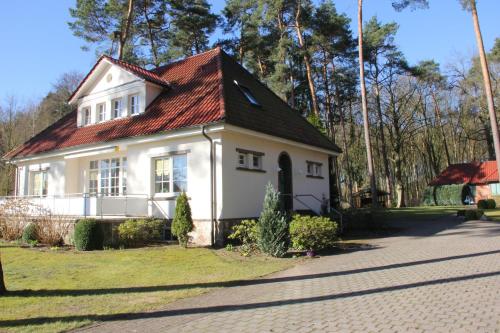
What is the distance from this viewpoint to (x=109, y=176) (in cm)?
1884

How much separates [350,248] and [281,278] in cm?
522

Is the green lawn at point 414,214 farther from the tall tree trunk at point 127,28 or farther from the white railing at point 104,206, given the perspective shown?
the tall tree trunk at point 127,28

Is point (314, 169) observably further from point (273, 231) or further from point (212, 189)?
point (273, 231)

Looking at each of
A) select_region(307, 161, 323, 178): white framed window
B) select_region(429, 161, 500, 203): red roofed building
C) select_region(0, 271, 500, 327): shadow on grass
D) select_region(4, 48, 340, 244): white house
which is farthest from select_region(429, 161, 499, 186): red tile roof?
select_region(0, 271, 500, 327): shadow on grass

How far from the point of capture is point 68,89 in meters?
41.0

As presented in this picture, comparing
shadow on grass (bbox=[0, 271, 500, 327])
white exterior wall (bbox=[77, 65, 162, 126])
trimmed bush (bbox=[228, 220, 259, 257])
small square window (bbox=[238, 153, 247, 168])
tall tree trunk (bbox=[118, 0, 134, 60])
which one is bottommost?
shadow on grass (bbox=[0, 271, 500, 327])

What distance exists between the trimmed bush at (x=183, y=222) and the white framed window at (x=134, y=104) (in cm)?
638

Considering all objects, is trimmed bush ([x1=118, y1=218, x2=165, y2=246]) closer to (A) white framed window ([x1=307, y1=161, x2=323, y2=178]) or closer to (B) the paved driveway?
(B) the paved driveway

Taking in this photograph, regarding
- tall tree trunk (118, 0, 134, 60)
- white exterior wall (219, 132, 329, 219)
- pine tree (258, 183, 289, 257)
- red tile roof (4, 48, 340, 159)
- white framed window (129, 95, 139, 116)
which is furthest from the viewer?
tall tree trunk (118, 0, 134, 60)

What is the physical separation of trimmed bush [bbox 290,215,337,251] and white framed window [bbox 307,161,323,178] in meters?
7.96

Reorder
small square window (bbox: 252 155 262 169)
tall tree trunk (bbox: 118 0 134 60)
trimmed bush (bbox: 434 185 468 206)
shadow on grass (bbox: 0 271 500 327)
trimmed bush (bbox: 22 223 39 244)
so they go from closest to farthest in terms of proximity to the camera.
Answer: shadow on grass (bbox: 0 271 500 327), trimmed bush (bbox: 22 223 39 244), small square window (bbox: 252 155 262 169), tall tree trunk (bbox: 118 0 134 60), trimmed bush (bbox: 434 185 468 206)

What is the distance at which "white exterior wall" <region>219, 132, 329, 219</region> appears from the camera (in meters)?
14.8

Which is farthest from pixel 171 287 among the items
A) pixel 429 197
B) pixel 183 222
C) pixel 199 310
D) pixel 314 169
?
pixel 429 197

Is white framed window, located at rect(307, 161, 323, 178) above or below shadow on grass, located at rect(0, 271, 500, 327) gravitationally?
above
